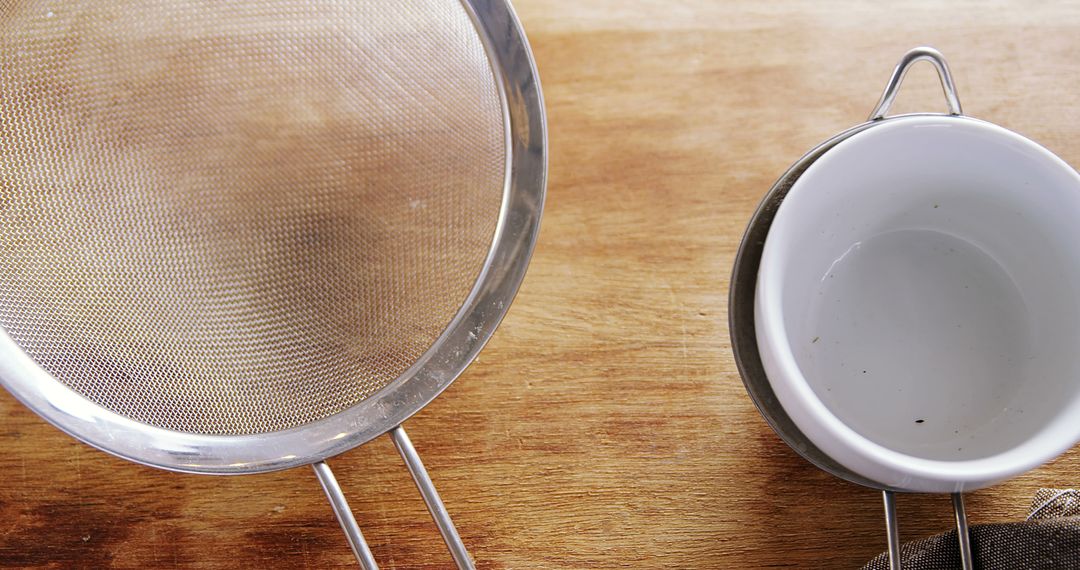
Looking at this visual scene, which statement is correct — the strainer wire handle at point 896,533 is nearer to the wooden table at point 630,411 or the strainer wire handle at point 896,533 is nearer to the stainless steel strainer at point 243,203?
the wooden table at point 630,411

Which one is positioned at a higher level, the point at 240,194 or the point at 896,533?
the point at 240,194

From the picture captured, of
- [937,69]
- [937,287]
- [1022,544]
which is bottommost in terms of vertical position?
[1022,544]

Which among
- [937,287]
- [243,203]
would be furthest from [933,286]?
[243,203]

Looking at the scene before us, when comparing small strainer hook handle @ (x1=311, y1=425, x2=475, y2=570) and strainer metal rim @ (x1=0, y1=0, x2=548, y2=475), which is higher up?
strainer metal rim @ (x1=0, y1=0, x2=548, y2=475)

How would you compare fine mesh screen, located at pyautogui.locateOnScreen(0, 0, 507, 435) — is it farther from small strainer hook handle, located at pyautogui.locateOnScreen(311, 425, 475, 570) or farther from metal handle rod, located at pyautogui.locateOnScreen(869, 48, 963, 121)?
metal handle rod, located at pyautogui.locateOnScreen(869, 48, 963, 121)

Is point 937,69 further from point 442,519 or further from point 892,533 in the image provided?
point 442,519

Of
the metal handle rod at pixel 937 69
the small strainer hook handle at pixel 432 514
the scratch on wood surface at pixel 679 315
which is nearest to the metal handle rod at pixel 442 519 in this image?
the small strainer hook handle at pixel 432 514

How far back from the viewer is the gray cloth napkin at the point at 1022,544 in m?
0.45

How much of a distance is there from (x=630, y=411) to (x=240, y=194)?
34 centimetres

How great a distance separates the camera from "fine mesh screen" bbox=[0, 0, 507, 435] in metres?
0.52

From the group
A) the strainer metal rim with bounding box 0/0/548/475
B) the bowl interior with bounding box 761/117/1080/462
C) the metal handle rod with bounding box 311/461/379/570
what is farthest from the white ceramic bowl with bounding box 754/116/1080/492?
the metal handle rod with bounding box 311/461/379/570

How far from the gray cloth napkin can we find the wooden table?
0.03 meters

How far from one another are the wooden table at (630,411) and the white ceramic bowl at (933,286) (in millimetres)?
71

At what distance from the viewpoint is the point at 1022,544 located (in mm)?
455
